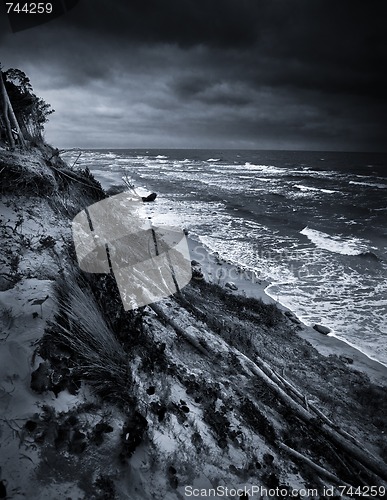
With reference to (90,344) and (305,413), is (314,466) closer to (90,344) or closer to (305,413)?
(305,413)

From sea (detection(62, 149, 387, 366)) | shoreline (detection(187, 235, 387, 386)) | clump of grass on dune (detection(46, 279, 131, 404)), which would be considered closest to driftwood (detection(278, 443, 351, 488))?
clump of grass on dune (detection(46, 279, 131, 404))

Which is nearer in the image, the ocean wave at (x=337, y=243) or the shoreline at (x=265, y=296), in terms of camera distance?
the shoreline at (x=265, y=296)

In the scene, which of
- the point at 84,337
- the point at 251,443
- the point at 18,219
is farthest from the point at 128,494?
the point at 18,219

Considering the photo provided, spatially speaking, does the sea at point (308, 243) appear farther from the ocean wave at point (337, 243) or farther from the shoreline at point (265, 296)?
the shoreline at point (265, 296)

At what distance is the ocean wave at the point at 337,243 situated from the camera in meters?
15.6

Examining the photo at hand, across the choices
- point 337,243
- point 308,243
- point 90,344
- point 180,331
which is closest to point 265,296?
point 180,331

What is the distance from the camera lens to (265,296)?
10219 mm

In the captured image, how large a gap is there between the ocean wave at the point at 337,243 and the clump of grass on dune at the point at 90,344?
50.7 ft

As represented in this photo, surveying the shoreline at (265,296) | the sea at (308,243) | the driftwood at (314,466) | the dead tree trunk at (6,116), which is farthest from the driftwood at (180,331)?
the dead tree trunk at (6,116)

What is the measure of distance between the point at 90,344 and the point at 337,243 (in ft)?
58.4

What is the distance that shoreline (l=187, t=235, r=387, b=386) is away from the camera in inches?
278

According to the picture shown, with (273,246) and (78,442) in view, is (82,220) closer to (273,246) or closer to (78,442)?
(78,442)

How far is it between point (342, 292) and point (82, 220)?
391 inches

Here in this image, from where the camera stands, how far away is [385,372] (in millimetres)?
6879
